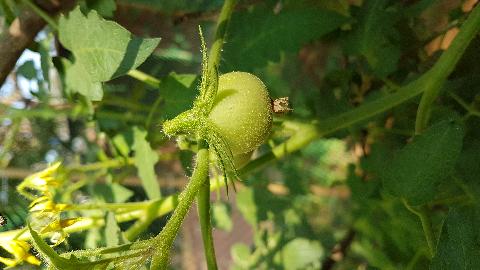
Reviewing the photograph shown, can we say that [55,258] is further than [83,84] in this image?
No

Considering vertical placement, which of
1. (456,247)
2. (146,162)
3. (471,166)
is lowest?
(456,247)

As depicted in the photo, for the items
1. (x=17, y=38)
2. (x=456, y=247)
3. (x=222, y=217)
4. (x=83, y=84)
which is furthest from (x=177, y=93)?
(x=222, y=217)

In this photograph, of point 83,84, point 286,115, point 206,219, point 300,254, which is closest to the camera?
point 206,219

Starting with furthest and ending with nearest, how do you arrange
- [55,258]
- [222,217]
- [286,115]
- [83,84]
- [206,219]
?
[222,217] → [286,115] → [83,84] → [206,219] → [55,258]

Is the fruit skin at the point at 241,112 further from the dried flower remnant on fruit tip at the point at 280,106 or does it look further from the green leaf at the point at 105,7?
the green leaf at the point at 105,7

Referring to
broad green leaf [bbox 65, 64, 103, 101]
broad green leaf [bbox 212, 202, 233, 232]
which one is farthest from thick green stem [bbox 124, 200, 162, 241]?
broad green leaf [bbox 212, 202, 233, 232]

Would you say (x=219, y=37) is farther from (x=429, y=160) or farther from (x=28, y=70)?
(x=28, y=70)

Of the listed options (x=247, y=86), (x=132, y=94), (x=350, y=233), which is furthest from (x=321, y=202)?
(x=247, y=86)

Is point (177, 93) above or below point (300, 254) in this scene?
above
